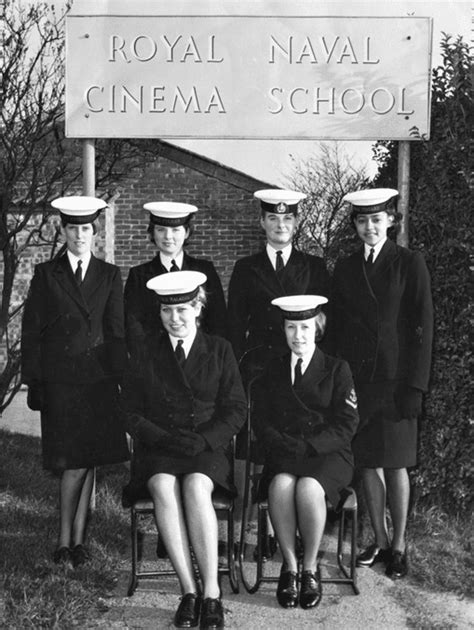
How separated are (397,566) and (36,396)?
224 cm

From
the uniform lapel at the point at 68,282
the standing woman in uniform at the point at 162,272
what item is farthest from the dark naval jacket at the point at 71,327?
the standing woman in uniform at the point at 162,272

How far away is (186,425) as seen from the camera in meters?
4.45

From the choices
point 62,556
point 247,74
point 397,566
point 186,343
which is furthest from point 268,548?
point 247,74

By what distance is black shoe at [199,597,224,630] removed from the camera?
4.05 meters

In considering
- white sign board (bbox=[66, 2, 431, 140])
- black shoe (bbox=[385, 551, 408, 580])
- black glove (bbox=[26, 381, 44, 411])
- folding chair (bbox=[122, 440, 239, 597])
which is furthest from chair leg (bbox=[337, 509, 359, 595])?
white sign board (bbox=[66, 2, 431, 140])

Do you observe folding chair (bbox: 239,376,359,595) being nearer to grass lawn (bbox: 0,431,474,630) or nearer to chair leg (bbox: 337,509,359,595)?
chair leg (bbox: 337,509,359,595)

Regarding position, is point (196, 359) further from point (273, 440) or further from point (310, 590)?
point (310, 590)

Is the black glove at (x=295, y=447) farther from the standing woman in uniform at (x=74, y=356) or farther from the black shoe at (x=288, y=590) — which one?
the standing woman in uniform at (x=74, y=356)

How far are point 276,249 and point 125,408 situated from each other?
1.33m

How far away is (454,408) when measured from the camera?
17.9 feet

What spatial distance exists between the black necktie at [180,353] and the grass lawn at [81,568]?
1.28 m

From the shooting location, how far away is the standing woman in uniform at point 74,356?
4949 mm

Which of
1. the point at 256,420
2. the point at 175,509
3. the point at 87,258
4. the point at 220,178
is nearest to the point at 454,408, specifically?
the point at 256,420

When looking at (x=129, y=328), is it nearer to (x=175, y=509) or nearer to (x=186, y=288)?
(x=186, y=288)
